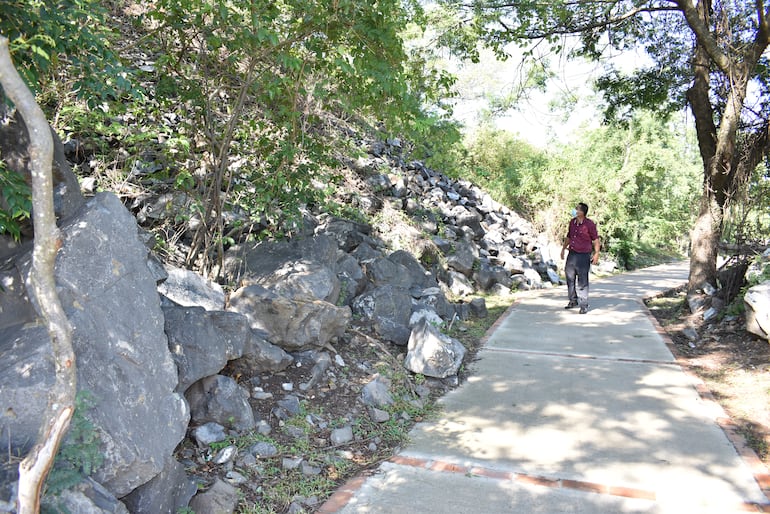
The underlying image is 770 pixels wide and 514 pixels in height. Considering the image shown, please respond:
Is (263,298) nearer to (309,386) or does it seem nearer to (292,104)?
(309,386)

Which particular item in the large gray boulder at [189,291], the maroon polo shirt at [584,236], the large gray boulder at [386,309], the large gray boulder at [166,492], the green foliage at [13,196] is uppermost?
the green foliage at [13,196]

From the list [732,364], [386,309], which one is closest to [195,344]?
[386,309]

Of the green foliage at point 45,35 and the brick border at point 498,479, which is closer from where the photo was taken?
the green foliage at point 45,35

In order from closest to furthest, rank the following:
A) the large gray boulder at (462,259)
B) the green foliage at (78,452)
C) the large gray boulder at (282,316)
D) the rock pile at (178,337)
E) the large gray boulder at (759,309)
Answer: the green foliage at (78,452) < the rock pile at (178,337) < the large gray boulder at (282,316) < the large gray boulder at (759,309) < the large gray boulder at (462,259)

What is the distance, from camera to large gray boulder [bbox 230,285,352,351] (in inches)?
200

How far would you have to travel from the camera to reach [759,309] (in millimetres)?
6148

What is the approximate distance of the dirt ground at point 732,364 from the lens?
453 cm

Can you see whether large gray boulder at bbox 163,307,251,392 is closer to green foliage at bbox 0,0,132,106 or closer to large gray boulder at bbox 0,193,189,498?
large gray boulder at bbox 0,193,189,498

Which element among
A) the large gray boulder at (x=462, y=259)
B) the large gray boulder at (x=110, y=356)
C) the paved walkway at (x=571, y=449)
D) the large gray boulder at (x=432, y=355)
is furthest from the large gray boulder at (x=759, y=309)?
the large gray boulder at (x=110, y=356)

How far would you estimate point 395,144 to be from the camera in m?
15.2

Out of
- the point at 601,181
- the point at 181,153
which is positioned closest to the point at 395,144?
the point at 601,181

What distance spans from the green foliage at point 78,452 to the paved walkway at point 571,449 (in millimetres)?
Answer: 1377

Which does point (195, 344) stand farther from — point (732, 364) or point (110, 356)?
point (732, 364)

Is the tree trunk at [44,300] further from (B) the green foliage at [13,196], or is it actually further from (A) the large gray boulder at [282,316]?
(A) the large gray boulder at [282,316]
